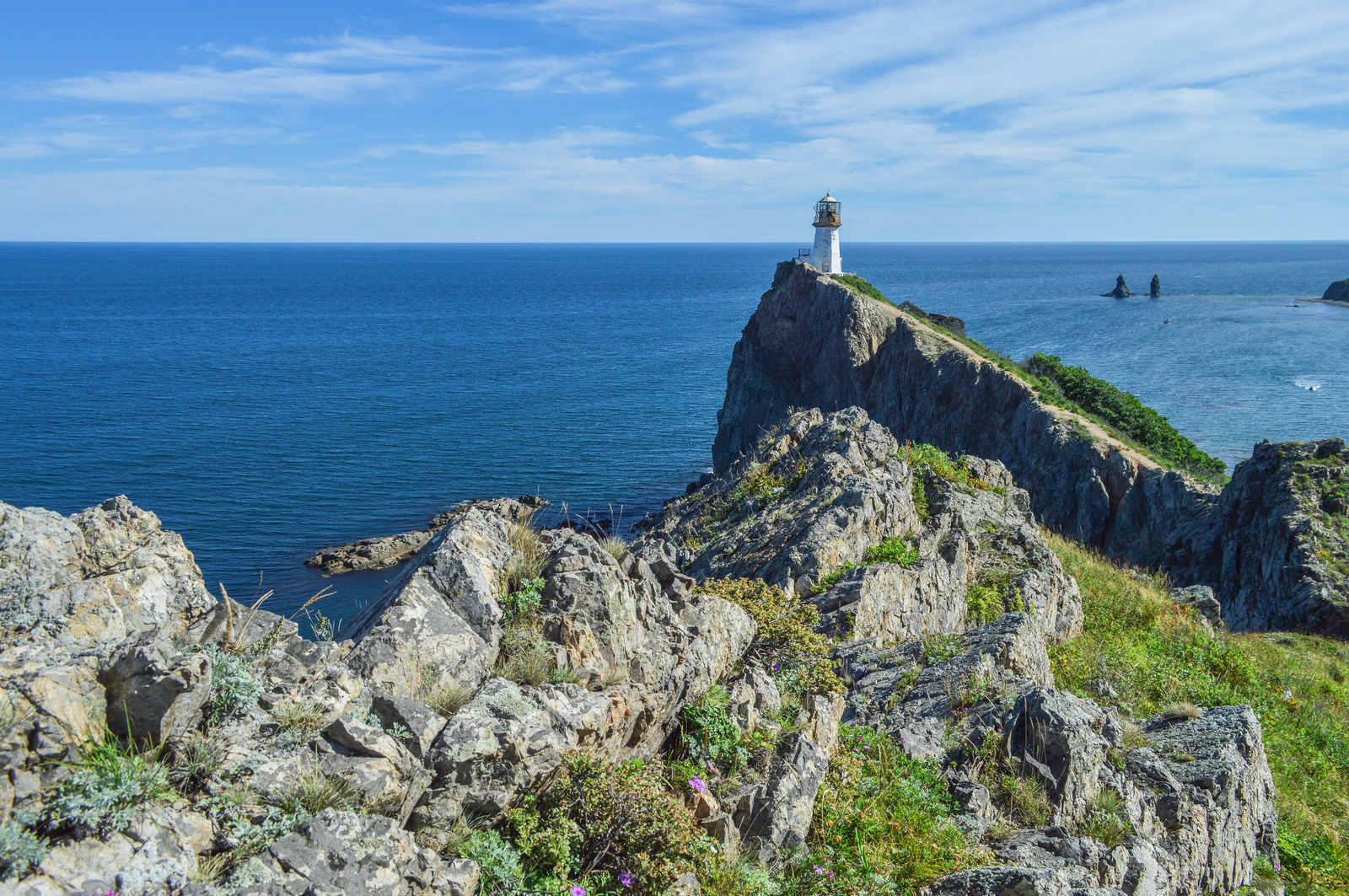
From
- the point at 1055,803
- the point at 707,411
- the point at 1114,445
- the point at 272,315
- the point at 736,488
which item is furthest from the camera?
the point at 272,315

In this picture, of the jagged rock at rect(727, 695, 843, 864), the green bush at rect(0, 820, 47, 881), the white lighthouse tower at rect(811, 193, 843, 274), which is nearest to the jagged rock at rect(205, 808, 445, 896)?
the green bush at rect(0, 820, 47, 881)

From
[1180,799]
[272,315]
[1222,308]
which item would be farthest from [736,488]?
[1222,308]

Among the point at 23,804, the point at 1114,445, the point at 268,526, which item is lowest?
the point at 268,526

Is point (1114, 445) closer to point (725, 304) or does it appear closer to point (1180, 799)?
point (1180, 799)

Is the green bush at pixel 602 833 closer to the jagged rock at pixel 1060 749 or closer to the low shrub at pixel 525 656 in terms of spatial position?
the low shrub at pixel 525 656

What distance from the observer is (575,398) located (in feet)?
257

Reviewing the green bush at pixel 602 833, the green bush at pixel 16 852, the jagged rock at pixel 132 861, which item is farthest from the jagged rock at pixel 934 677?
the green bush at pixel 16 852

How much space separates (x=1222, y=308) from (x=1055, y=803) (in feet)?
543

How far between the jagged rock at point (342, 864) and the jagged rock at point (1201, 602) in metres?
19.4

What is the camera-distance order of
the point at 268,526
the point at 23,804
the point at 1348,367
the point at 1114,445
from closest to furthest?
the point at 23,804 → the point at 1114,445 → the point at 268,526 → the point at 1348,367

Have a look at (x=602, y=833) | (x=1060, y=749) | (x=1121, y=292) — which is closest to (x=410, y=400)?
(x=1060, y=749)

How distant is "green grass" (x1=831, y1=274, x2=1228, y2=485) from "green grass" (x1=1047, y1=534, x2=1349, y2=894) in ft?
80.7

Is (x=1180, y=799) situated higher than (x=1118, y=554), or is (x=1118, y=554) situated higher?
(x=1180, y=799)

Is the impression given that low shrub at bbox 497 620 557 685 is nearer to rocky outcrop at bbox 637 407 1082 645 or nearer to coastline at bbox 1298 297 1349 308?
rocky outcrop at bbox 637 407 1082 645
